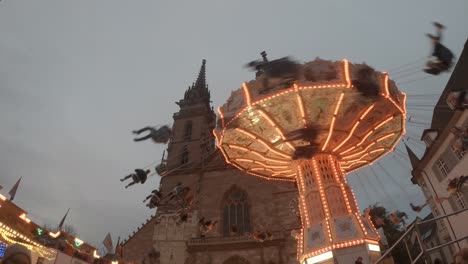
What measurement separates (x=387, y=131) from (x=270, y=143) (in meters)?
4.92

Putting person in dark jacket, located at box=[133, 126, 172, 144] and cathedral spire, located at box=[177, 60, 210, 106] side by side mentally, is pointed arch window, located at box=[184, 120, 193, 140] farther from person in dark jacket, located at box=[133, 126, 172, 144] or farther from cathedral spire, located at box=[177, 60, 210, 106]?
person in dark jacket, located at box=[133, 126, 172, 144]

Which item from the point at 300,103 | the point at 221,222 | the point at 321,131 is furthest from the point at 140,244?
the point at 300,103

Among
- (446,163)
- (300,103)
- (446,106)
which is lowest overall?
(300,103)

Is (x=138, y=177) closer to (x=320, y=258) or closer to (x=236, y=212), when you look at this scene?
(x=320, y=258)

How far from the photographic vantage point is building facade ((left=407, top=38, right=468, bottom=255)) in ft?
59.3

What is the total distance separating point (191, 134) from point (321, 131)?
2000 cm

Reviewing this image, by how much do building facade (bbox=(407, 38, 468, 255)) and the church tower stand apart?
15.7 metres

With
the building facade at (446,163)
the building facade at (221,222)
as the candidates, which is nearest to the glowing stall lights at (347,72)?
the building facade at (221,222)

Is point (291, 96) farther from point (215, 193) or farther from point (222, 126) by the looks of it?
point (215, 193)

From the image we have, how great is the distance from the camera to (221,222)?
22.6 metres

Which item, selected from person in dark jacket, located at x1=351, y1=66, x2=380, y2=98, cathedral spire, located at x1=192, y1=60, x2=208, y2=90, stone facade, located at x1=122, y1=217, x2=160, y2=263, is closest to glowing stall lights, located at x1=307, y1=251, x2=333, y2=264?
person in dark jacket, located at x1=351, y1=66, x2=380, y2=98

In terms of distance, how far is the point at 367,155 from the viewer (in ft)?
48.4

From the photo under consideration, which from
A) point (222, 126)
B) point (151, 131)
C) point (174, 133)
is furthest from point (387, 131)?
point (174, 133)

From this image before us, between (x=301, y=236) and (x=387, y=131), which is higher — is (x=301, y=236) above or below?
below
